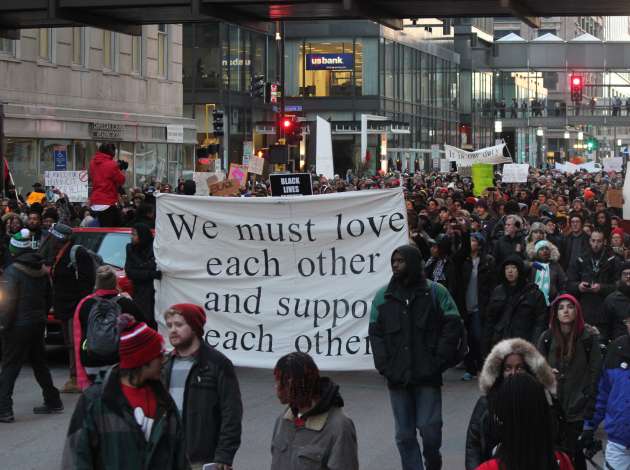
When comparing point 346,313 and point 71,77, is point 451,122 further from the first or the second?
point 346,313

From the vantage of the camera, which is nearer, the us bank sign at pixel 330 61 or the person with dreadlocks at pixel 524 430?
the person with dreadlocks at pixel 524 430

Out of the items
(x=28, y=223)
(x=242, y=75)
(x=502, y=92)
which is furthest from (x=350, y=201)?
(x=502, y=92)

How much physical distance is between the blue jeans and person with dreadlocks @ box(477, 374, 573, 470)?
3.73 meters

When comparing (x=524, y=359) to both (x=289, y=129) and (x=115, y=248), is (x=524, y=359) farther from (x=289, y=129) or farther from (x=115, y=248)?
(x=289, y=129)

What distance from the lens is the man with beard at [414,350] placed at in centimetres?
841

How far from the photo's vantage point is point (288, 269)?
1283cm

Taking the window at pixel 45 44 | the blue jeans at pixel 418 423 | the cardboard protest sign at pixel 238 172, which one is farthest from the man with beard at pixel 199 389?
the window at pixel 45 44

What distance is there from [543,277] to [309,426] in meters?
7.57

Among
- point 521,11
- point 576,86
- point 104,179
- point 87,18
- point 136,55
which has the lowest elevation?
point 104,179

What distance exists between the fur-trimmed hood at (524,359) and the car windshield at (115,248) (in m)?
8.51

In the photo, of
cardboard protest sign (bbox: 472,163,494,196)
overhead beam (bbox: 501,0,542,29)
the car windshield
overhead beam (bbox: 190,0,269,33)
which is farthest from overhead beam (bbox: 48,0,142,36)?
cardboard protest sign (bbox: 472,163,494,196)

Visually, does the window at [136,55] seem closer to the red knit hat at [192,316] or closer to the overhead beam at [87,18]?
the overhead beam at [87,18]

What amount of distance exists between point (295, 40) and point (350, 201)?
57.1 meters

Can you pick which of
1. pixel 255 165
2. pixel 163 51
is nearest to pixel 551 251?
pixel 255 165
